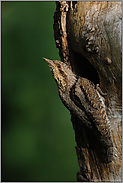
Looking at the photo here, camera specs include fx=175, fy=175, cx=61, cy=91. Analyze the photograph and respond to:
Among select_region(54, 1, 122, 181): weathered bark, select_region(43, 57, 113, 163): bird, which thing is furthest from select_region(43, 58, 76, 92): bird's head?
select_region(54, 1, 122, 181): weathered bark

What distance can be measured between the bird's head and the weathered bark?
0.50 ft

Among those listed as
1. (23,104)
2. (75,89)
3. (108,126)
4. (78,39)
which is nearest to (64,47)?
(78,39)

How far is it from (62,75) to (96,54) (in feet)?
1.41

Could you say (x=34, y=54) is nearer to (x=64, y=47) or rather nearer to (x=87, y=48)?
(x=64, y=47)

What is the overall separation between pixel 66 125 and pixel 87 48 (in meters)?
2.05

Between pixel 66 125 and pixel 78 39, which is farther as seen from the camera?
pixel 66 125

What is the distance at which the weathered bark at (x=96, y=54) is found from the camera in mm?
1503

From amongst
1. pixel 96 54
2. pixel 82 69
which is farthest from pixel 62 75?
pixel 96 54

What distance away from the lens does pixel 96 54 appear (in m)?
1.61

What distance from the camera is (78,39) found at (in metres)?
1.72

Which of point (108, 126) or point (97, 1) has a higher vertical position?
point (97, 1)

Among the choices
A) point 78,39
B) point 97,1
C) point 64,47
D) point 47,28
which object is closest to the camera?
point 97,1

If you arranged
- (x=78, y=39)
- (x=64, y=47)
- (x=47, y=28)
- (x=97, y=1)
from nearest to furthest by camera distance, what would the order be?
1. (x=97, y=1)
2. (x=78, y=39)
3. (x=64, y=47)
4. (x=47, y=28)

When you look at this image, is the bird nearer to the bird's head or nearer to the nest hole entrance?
the bird's head
